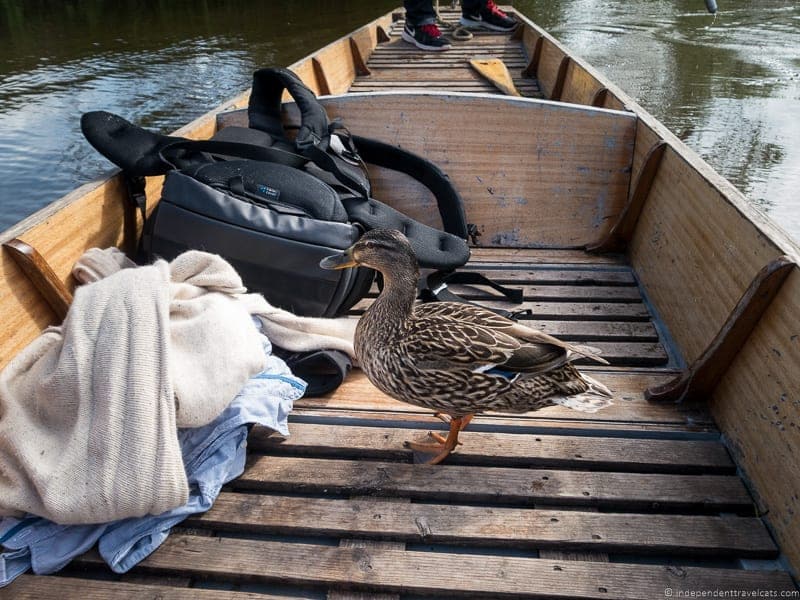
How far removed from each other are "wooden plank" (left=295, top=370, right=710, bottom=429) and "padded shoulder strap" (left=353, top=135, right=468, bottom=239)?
3.59 feet

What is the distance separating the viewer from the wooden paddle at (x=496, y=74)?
5.74 metres

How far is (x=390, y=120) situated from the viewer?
11.6ft

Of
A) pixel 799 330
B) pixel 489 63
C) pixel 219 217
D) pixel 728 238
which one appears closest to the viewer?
pixel 799 330

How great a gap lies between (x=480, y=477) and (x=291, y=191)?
1358 mm

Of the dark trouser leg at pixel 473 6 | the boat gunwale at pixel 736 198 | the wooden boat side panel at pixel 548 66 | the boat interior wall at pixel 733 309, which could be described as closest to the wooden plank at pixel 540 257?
the boat interior wall at pixel 733 309

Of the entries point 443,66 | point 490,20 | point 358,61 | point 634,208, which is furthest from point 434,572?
point 490,20

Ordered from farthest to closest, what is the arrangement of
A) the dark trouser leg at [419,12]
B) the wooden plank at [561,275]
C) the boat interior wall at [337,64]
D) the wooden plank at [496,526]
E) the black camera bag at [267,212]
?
the dark trouser leg at [419,12]
the boat interior wall at [337,64]
the wooden plank at [561,275]
the black camera bag at [267,212]
the wooden plank at [496,526]

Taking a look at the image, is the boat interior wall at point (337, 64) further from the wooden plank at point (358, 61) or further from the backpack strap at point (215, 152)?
the backpack strap at point (215, 152)

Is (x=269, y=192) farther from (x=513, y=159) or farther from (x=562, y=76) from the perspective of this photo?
(x=562, y=76)

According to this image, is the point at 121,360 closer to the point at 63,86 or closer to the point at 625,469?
the point at 625,469

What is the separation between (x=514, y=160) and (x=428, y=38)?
16.0 ft

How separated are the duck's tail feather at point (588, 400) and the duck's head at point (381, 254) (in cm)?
67

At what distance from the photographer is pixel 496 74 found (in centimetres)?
619

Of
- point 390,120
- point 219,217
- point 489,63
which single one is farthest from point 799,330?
point 489,63
